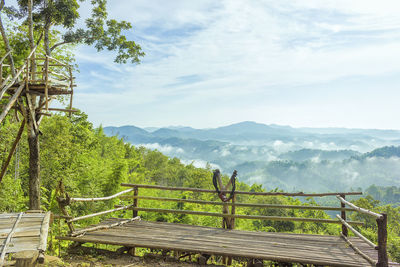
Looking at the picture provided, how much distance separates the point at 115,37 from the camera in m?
15.7

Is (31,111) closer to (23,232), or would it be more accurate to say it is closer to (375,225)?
(23,232)

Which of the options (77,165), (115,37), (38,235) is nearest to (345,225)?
(38,235)

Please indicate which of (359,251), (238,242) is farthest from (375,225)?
(238,242)

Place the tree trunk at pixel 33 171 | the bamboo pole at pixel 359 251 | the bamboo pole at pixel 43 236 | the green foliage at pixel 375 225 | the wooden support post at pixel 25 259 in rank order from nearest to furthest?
1. the wooden support post at pixel 25 259
2. the bamboo pole at pixel 43 236
3. the bamboo pole at pixel 359 251
4. the tree trunk at pixel 33 171
5. the green foliage at pixel 375 225

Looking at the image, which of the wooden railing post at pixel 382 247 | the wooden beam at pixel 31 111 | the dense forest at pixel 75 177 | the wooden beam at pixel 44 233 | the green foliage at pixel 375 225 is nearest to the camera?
the wooden beam at pixel 44 233

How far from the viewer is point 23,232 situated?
384 centimetres

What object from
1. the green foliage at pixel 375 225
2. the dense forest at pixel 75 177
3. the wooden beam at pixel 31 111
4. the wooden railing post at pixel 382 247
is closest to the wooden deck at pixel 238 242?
the wooden railing post at pixel 382 247

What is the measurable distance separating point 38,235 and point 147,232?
2.83m

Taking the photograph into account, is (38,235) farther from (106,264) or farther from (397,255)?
(397,255)

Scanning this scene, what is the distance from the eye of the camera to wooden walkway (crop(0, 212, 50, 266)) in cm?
336

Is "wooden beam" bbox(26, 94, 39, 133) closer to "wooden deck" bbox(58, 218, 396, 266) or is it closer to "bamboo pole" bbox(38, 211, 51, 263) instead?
"wooden deck" bbox(58, 218, 396, 266)

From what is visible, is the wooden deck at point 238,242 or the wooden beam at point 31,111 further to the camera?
the wooden beam at point 31,111

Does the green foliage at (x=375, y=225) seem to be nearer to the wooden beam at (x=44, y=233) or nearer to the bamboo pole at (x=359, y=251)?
the bamboo pole at (x=359, y=251)

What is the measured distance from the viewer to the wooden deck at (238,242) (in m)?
5.00
